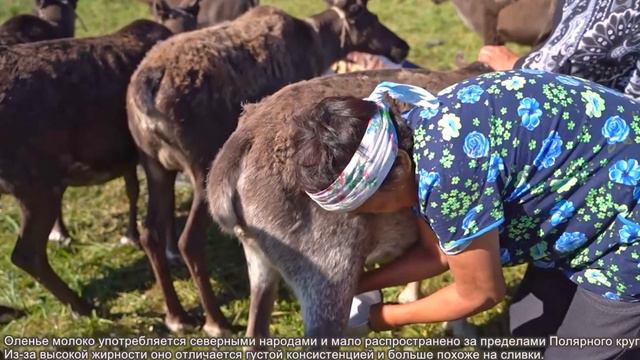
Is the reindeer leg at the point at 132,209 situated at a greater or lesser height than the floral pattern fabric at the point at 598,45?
lesser

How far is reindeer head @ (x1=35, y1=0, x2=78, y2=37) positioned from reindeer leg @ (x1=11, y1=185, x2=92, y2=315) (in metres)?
2.84

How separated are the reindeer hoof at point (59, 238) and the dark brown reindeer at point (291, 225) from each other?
8.17 feet

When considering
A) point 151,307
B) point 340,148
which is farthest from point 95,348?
point 340,148

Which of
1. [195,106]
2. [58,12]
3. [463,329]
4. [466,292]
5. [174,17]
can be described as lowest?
[463,329]

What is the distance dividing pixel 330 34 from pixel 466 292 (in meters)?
3.84

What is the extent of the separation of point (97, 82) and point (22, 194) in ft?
2.64

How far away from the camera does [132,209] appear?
17.5 ft

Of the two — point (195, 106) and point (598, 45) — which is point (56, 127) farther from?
point (598, 45)

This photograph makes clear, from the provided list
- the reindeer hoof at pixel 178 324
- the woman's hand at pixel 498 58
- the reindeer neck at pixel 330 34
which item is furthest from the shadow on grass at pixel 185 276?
the woman's hand at pixel 498 58

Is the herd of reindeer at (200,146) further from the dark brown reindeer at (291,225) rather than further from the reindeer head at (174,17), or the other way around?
the reindeer head at (174,17)

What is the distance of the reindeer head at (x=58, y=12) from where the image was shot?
21.9 feet

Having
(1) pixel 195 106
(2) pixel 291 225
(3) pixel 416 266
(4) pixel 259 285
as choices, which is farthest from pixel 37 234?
(3) pixel 416 266

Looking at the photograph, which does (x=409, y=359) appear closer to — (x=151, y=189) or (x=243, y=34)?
(x=151, y=189)

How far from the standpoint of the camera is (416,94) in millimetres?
2422
